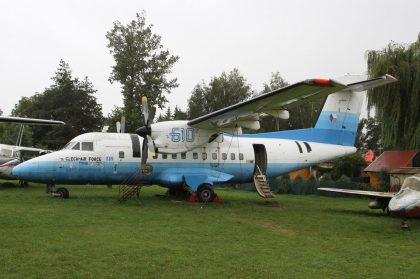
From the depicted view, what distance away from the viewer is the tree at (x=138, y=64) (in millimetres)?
43500

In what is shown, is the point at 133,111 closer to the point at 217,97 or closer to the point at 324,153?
the point at 217,97

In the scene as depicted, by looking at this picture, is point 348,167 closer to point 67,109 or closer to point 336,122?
point 336,122

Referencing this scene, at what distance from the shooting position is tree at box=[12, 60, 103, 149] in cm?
5291

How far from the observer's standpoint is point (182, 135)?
56.4 feet

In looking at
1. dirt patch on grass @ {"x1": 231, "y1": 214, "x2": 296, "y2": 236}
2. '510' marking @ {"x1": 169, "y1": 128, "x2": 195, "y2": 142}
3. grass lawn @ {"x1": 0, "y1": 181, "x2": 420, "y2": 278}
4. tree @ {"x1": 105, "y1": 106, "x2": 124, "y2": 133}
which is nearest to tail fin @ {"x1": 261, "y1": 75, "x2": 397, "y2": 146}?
'510' marking @ {"x1": 169, "y1": 128, "x2": 195, "y2": 142}

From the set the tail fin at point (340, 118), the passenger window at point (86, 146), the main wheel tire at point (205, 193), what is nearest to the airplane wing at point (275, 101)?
the main wheel tire at point (205, 193)

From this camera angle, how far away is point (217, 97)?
55.9 meters

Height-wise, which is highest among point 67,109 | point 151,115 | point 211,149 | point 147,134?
point 67,109

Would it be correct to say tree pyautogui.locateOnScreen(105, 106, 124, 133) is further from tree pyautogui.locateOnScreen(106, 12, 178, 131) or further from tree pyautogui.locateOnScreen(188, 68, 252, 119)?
tree pyautogui.locateOnScreen(188, 68, 252, 119)

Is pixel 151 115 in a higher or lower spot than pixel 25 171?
higher

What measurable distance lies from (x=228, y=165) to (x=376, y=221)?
22.6 feet

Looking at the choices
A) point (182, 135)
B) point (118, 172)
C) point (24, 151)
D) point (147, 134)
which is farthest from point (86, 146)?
point (24, 151)

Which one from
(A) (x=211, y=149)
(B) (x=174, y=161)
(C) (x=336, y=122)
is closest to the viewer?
(B) (x=174, y=161)

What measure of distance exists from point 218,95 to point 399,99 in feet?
111
